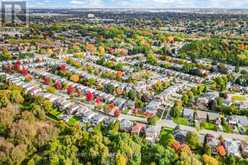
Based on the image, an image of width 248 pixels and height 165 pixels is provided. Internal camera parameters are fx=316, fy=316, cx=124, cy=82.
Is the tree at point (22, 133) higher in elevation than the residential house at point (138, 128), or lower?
higher

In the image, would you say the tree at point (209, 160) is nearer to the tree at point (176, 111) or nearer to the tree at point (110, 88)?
the tree at point (176, 111)

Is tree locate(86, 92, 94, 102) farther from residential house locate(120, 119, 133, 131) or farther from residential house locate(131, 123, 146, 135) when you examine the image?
residential house locate(131, 123, 146, 135)

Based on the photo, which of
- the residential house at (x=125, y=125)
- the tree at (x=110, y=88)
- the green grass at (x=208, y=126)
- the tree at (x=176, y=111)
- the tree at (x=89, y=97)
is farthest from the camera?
the tree at (x=110, y=88)

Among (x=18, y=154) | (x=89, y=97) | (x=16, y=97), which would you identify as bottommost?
(x=18, y=154)

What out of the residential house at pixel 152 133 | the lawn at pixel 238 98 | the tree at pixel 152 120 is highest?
the lawn at pixel 238 98

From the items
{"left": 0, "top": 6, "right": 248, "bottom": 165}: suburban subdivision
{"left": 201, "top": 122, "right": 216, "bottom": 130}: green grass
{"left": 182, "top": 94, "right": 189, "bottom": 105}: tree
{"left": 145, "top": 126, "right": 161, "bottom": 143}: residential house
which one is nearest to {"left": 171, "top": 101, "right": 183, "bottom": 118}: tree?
{"left": 0, "top": 6, "right": 248, "bottom": 165}: suburban subdivision

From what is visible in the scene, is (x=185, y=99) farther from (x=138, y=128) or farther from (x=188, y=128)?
(x=138, y=128)

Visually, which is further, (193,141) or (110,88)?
(110,88)

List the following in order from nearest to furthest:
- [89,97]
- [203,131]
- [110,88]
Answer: [203,131] → [89,97] → [110,88]

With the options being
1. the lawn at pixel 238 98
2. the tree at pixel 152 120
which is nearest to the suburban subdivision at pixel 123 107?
the lawn at pixel 238 98

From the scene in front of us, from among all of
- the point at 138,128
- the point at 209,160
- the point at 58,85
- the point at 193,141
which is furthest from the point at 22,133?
the point at 58,85
